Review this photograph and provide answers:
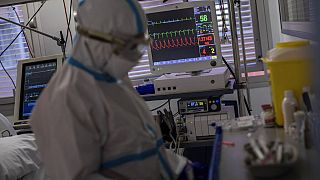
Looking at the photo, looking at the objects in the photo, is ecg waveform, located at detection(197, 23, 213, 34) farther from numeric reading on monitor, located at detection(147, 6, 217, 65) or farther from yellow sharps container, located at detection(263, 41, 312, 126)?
yellow sharps container, located at detection(263, 41, 312, 126)

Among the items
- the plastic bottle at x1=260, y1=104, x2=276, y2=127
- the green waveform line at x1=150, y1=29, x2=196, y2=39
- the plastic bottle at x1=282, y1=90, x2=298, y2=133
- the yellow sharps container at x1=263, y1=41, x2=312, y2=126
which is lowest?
the plastic bottle at x1=260, y1=104, x2=276, y2=127

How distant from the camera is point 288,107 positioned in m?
1.53

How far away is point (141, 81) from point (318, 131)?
2548mm

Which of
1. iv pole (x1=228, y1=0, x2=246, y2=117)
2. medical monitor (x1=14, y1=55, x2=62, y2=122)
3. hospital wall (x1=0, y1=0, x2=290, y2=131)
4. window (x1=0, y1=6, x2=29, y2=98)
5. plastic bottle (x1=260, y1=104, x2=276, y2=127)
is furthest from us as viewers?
window (x1=0, y1=6, x2=29, y2=98)

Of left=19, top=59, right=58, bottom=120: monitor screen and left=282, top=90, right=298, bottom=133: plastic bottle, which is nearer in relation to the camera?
left=282, top=90, right=298, bottom=133: plastic bottle

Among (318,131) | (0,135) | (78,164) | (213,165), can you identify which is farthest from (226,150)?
(0,135)

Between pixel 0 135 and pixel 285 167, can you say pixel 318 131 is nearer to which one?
pixel 285 167

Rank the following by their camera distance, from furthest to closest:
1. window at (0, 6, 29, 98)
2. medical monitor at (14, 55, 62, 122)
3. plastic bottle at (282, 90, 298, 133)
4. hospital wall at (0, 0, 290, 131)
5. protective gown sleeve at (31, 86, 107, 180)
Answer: window at (0, 6, 29, 98)
hospital wall at (0, 0, 290, 131)
medical monitor at (14, 55, 62, 122)
plastic bottle at (282, 90, 298, 133)
protective gown sleeve at (31, 86, 107, 180)

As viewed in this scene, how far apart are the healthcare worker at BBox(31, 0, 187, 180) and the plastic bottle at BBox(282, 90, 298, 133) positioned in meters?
0.51

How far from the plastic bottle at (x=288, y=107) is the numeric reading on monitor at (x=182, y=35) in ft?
4.34

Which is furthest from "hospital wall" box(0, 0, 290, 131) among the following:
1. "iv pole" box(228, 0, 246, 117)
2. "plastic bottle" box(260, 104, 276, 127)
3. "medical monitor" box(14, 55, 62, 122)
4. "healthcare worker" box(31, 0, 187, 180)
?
"healthcare worker" box(31, 0, 187, 180)

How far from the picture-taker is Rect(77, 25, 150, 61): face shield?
4.10ft

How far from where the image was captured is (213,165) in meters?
1.26

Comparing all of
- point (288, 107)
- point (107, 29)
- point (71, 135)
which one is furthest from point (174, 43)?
point (71, 135)
